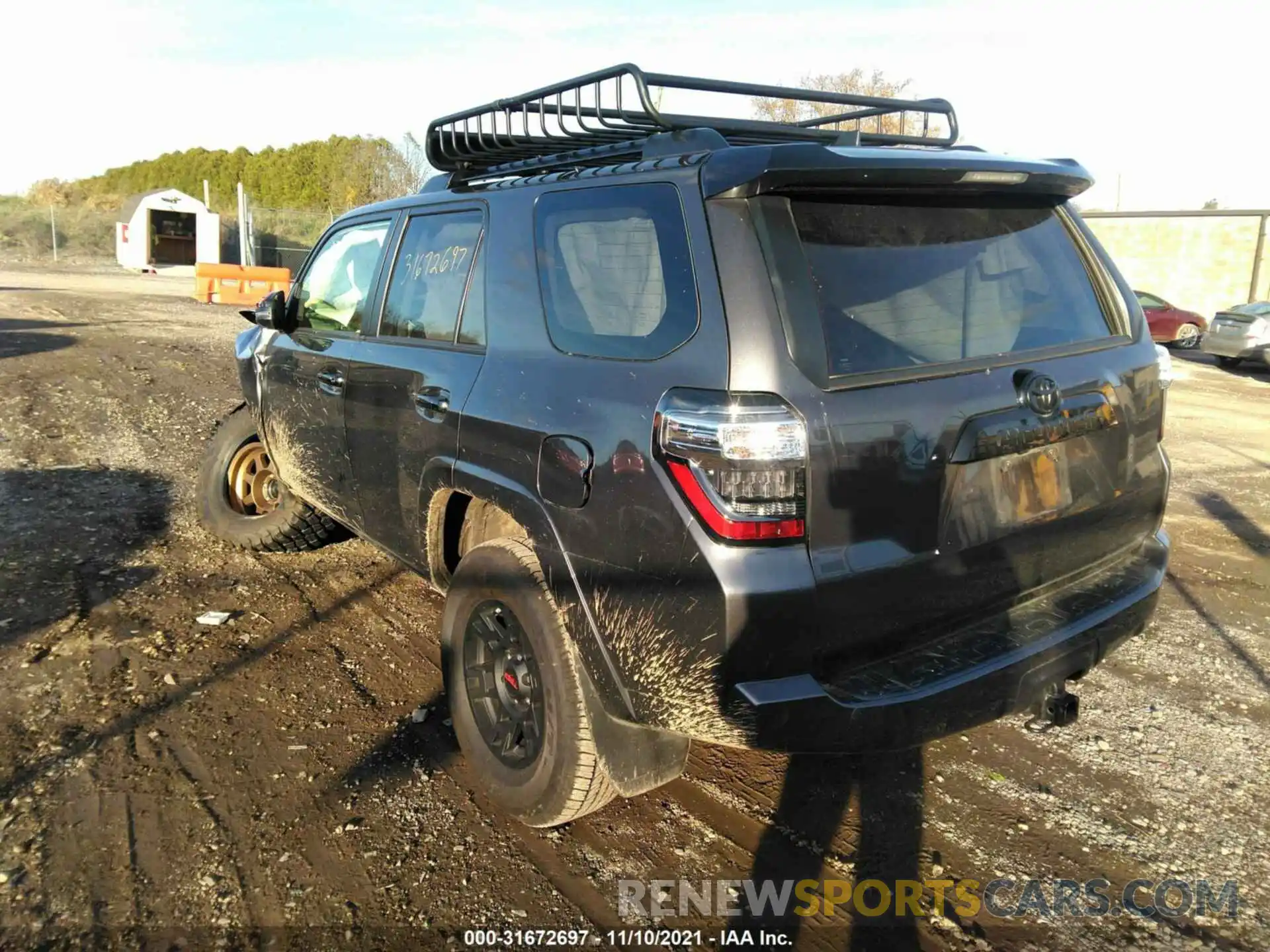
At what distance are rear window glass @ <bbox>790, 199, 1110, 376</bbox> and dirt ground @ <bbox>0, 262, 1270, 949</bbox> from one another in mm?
1504

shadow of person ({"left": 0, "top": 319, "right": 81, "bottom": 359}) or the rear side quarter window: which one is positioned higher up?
the rear side quarter window

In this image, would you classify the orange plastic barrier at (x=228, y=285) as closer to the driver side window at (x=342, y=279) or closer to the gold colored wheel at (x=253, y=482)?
the gold colored wheel at (x=253, y=482)

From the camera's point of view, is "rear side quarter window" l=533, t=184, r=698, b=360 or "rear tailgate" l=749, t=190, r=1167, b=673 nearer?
"rear tailgate" l=749, t=190, r=1167, b=673

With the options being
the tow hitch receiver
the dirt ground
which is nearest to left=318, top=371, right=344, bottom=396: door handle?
the dirt ground

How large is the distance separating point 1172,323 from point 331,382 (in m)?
22.5

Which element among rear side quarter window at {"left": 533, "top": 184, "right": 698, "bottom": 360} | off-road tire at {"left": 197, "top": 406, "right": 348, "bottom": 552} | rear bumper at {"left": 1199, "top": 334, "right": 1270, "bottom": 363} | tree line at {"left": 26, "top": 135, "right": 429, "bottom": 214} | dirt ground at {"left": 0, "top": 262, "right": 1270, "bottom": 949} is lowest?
dirt ground at {"left": 0, "top": 262, "right": 1270, "bottom": 949}

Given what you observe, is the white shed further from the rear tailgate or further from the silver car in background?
the rear tailgate

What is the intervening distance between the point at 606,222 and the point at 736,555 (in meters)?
1.12

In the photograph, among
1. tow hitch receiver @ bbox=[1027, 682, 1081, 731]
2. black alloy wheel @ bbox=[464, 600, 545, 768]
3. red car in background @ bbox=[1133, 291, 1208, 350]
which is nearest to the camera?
tow hitch receiver @ bbox=[1027, 682, 1081, 731]

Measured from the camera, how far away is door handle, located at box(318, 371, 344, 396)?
393 cm

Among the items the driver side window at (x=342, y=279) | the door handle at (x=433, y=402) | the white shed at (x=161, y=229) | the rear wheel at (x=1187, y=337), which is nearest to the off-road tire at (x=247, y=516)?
the driver side window at (x=342, y=279)

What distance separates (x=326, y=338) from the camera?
13.7 ft

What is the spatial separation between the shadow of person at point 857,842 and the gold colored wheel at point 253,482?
11.8 feet

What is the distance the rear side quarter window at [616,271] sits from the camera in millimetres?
2428
